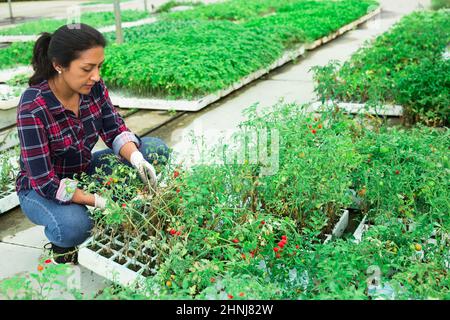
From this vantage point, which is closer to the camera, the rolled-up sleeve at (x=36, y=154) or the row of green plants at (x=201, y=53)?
the rolled-up sleeve at (x=36, y=154)

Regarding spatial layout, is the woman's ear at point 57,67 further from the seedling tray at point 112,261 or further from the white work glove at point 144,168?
the seedling tray at point 112,261

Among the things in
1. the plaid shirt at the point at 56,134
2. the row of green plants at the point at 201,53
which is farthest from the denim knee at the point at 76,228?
the row of green plants at the point at 201,53

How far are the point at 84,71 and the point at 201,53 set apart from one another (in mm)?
4034

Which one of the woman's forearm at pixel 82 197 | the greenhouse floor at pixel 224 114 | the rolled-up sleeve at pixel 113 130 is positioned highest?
the rolled-up sleeve at pixel 113 130

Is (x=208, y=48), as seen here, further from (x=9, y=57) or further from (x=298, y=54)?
(x=9, y=57)

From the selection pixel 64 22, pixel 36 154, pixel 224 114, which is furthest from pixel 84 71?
pixel 64 22

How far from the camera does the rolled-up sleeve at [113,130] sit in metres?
3.52

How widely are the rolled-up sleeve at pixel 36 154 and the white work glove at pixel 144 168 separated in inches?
18.4

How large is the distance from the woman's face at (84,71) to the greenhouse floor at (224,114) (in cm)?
98

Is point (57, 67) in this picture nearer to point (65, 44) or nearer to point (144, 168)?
point (65, 44)

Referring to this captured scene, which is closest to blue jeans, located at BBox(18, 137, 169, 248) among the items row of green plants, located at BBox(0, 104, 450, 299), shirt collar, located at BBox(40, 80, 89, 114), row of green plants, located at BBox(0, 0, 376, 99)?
row of green plants, located at BBox(0, 104, 450, 299)

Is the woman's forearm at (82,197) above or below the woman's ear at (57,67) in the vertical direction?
below

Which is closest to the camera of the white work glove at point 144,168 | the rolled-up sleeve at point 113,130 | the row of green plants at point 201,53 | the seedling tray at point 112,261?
the seedling tray at point 112,261

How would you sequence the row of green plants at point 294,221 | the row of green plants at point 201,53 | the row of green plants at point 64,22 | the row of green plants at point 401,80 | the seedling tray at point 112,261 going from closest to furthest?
1. the row of green plants at point 294,221
2. the seedling tray at point 112,261
3. the row of green plants at point 401,80
4. the row of green plants at point 201,53
5. the row of green plants at point 64,22
